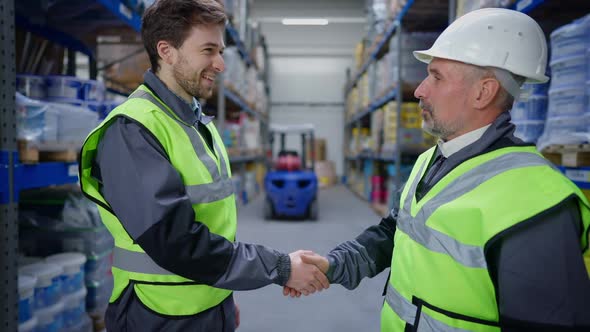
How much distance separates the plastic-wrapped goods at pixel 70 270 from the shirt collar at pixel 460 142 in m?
2.49

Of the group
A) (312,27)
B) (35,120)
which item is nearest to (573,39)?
(35,120)

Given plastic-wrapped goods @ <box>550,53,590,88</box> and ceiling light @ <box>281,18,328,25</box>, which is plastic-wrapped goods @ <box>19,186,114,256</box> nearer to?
plastic-wrapped goods @ <box>550,53,590,88</box>

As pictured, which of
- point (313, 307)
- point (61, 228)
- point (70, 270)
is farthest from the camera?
point (313, 307)

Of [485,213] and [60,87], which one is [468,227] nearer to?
[485,213]

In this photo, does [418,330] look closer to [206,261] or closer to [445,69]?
[206,261]

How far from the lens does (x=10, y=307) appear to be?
202 cm

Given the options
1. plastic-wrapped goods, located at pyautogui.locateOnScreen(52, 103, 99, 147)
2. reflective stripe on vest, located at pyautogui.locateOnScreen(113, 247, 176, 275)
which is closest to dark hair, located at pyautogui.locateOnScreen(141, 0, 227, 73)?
reflective stripe on vest, located at pyautogui.locateOnScreen(113, 247, 176, 275)

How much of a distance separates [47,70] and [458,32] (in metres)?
3.59

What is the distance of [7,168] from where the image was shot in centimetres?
202

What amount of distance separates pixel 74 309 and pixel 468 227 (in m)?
2.67

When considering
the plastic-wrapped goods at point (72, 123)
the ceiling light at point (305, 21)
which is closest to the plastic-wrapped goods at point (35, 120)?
the plastic-wrapped goods at point (72, 123)

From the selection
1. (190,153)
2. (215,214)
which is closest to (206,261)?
(215,214)

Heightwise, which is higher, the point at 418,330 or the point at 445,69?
the point at 445,69

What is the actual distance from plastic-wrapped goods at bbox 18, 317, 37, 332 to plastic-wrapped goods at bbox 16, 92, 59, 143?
1.01 m
